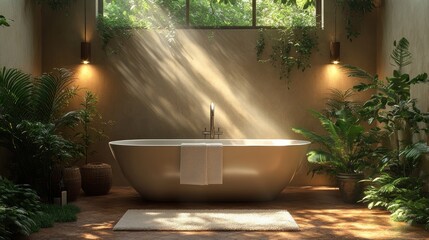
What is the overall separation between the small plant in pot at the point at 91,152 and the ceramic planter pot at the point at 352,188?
2.28 metres

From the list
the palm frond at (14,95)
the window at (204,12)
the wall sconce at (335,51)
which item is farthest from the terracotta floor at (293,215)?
the window at (204,12)

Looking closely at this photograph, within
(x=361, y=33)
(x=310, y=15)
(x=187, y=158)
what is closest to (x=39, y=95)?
(x=187, y=158)

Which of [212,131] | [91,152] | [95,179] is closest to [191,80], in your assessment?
[212,131]

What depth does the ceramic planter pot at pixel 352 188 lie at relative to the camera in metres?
5.42

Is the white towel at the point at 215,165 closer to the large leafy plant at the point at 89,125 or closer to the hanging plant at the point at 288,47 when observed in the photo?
the large leafy plant at the point at 89,125

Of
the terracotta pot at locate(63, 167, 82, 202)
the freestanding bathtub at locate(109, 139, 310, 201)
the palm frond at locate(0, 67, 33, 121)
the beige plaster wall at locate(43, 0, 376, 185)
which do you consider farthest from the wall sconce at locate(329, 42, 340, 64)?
the palm frond at locate(0, 67, 33, 121)

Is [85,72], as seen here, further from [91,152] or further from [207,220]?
[207,220]

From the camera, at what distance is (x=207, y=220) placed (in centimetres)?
450

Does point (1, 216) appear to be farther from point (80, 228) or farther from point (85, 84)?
point (85, 84)

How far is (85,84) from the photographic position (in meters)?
6.48

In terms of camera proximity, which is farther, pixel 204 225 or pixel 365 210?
pixel 365 210

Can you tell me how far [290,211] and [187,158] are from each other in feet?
3.22

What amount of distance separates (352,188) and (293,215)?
0.89m

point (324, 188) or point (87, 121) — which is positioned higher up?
point (87, 121)
